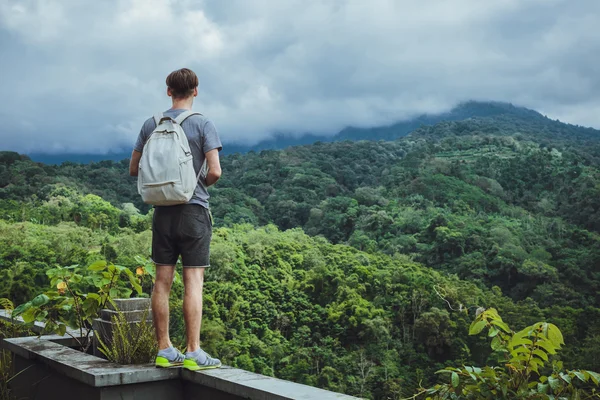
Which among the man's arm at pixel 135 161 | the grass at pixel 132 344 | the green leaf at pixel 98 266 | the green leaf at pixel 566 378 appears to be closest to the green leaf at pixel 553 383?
the green leaf at pixel 566 378

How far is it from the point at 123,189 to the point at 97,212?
9960 millimetres

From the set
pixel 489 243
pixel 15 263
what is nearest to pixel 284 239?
pixel 489 243

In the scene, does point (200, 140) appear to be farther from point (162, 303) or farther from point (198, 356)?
point (198, 356)

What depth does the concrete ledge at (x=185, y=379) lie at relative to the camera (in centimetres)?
173

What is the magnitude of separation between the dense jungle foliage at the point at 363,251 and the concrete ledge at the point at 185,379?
1286cm

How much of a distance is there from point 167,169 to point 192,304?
1.46 feet

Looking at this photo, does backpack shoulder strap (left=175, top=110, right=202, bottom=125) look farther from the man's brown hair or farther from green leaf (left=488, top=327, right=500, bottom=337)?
green leaf (left=488, top=327, right=500, bottom=337)

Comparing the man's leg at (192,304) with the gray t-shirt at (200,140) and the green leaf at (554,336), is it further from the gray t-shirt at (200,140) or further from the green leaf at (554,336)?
the green leaf at (554,336)

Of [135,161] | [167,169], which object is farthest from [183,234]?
[135,161]

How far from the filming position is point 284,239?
36031 millimetres

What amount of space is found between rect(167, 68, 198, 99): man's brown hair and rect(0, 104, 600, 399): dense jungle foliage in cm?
1313

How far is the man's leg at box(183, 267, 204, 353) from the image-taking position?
2.13m

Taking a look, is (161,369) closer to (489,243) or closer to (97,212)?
(97,212)

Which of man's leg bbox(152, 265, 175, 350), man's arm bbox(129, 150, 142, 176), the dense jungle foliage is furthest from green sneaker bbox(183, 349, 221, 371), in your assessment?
the dense jungle foliage
